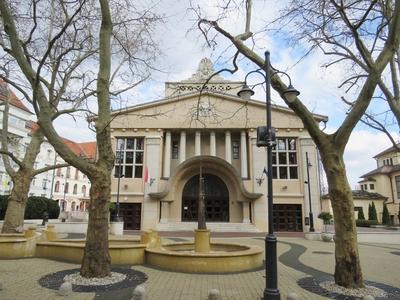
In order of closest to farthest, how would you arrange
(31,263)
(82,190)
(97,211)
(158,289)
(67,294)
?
(67,294)
(158,289)
(97,211)
(31,263)
(82,190)

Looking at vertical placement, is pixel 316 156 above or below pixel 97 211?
above

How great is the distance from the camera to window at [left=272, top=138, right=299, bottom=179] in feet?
107

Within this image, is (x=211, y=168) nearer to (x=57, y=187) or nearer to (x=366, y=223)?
(x=366, y=223)

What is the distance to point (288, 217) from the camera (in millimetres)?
31641

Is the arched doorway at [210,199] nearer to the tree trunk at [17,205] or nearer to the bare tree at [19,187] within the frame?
the bare tree at [19,187]

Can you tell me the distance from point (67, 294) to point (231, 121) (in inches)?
1099

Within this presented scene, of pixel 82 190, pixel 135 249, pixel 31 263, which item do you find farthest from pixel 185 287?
pixel 82 190

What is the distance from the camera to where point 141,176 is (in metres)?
33.2

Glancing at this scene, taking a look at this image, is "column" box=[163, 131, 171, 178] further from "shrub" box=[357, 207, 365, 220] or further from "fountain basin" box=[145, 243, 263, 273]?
"shrub" box=[357, 207, 365, 220]

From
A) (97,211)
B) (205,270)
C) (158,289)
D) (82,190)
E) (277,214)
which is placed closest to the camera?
(158,289)

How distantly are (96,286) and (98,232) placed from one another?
5.07ft

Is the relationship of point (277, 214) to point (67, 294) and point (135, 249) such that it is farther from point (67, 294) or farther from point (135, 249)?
point (67, 294)

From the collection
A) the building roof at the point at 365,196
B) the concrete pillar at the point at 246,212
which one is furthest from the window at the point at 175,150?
the building roof at the point at 365,196

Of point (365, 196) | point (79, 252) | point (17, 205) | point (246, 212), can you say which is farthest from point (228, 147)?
point (365, 196)
